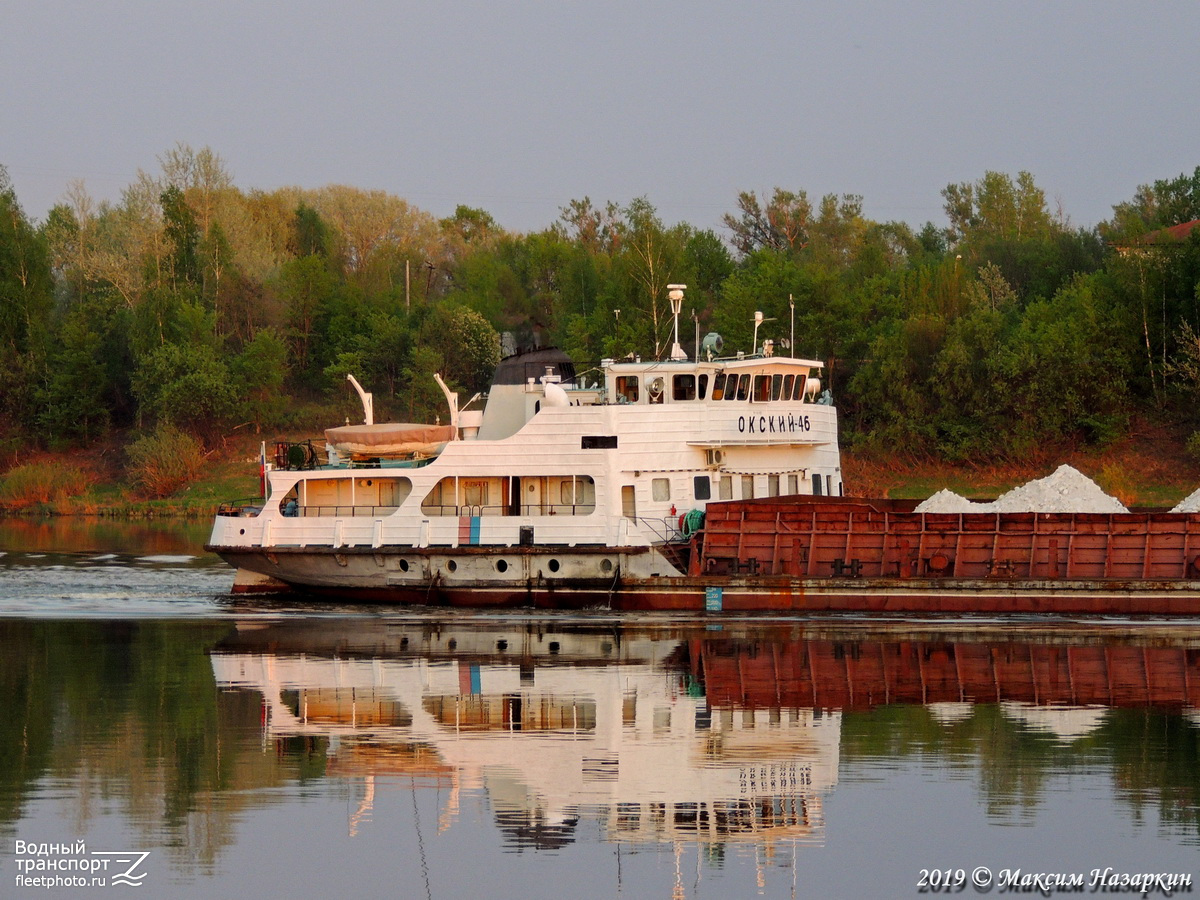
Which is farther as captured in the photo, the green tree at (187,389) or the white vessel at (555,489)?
the green tree at (187,389)

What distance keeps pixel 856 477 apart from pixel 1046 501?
3048 centimetres

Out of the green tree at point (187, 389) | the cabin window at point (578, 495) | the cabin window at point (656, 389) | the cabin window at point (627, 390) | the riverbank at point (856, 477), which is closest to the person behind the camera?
the cabin window at point (578, 495)

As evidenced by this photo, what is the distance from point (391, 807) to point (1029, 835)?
21.2 ft

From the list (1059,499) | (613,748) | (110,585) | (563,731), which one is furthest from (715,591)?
(110,585)

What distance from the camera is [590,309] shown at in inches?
3354

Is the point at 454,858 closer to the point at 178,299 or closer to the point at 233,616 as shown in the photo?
the point at 233,616

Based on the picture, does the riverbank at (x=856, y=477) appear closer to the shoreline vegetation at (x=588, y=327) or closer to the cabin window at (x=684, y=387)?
the shoreline vegetation at (x=588, y=327)

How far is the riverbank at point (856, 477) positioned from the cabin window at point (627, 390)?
27730 millimetres

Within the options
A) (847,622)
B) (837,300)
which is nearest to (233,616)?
(847,622)

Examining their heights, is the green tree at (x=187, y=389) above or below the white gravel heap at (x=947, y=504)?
above

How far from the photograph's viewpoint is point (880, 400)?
68.1 meters

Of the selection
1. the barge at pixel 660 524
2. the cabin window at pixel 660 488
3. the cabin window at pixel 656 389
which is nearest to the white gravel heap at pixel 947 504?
the barge at pixel 660 524

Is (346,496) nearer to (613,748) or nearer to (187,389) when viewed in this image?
(613,748)

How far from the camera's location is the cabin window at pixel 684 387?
109ft
